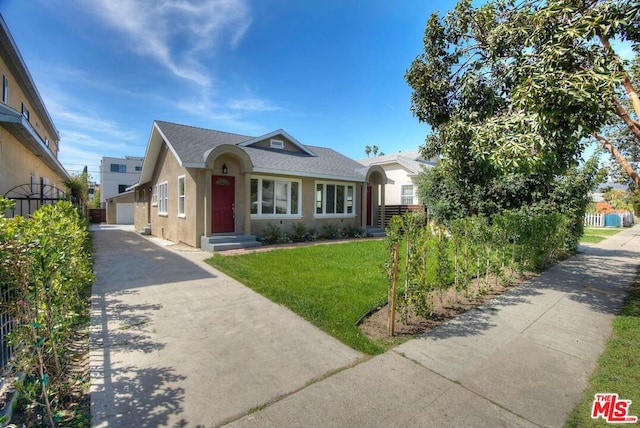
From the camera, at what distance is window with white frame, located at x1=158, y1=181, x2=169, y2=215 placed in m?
15.0

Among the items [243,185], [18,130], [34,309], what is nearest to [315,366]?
[34,309]

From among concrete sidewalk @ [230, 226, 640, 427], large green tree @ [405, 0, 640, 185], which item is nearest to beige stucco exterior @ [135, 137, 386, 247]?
large green tree @ [405, 0, 640, 185]

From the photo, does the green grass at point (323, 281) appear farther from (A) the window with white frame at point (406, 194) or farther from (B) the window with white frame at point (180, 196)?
(A) the window with white frame at point (406, 194)

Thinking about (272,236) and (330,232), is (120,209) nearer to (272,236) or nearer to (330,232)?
(272,236)

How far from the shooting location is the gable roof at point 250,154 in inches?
479

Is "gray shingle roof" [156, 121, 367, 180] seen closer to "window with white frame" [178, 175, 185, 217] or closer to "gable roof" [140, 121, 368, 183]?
"gable roof" [140, 121, 368, 183]

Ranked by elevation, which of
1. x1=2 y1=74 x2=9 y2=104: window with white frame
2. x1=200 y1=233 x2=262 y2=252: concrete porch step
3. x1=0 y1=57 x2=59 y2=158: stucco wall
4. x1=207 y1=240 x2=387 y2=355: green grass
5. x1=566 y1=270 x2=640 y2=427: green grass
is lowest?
x1=566 y1=270 x2=640 y2=427: green grass

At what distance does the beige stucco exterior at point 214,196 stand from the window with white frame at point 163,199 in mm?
257

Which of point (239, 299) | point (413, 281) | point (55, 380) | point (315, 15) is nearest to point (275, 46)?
point (315, 15)

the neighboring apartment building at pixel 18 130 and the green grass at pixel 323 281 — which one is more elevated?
the neighboring apartment building at pixel 18 130

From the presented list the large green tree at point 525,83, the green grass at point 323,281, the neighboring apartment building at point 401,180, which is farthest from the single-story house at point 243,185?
the large green tree at point 525,83

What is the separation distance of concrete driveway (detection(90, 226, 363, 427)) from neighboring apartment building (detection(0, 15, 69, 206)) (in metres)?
4.60

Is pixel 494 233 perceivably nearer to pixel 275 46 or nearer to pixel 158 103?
pixel 275 46

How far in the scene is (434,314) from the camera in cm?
520
